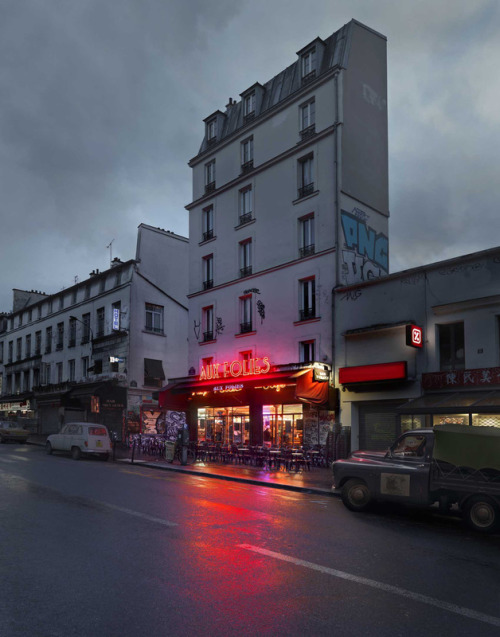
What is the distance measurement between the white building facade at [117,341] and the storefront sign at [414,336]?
20.5m

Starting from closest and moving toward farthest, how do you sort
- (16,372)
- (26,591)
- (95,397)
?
(26,591), (95,397), (16,372)

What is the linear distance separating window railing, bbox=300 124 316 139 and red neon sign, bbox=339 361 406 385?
11.4 metres

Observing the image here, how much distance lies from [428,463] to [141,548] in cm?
553

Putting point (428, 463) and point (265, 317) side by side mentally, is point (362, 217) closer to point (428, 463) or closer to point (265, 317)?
point (265, 317)

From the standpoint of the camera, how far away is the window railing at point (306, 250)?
25.8m

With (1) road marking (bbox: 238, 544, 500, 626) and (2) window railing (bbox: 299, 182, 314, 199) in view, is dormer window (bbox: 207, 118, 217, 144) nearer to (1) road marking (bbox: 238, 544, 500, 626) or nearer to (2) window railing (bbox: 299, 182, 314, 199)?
(2) window railing (bbox: 299, 182, 314, 199)

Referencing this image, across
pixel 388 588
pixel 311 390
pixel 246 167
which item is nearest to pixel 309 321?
pixel 311 390

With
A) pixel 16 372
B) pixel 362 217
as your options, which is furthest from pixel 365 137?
pixel 16 372

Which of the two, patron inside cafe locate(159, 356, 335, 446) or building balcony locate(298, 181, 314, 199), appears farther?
building balcony locate(298, 181, 314, 199)

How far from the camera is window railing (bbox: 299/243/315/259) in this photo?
25833 millimetres

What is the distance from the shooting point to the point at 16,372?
168 feet

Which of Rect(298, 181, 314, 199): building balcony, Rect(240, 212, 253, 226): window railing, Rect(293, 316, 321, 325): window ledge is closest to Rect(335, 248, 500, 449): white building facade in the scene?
Rect(293, 316, 321, 325): window ledge

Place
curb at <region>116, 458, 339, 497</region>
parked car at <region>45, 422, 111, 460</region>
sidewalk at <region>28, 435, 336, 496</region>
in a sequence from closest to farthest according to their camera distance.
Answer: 1. curb at <region>116, 458, 339, 497</region>
2. sidewalk at <region>28, 435, 336, 496</region>
3. parked car at <region>45, 422, 111, 460</region>

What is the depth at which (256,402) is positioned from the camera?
27.5m
